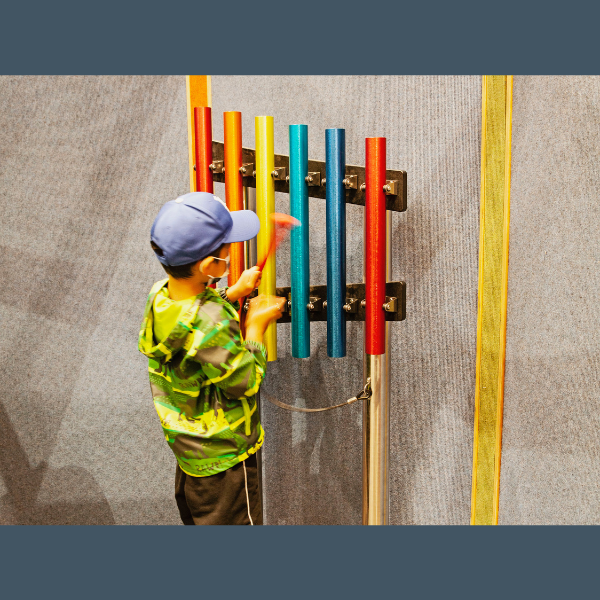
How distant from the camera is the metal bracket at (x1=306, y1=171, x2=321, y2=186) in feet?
4.77

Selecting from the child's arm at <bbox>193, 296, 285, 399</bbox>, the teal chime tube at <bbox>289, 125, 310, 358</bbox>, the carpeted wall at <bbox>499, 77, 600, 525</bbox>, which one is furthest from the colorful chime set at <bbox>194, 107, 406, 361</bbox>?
the carpeted wall at <bbox>499, 77, 600, 525</bbox>

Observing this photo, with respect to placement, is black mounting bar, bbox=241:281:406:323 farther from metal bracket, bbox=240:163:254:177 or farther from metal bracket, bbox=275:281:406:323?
metal bracket, bbox=240:163:254:177

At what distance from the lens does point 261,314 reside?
144cm

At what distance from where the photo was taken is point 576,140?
5.06 feet

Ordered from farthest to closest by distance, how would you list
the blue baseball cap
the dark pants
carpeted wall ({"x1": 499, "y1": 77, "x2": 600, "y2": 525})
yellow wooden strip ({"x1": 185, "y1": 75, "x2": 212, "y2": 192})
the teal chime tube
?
1. yellow wooden strip ({"x1": 185, "y1": 75, "x2": 212, "y2": 192})
2. carpeted wall ({"x1": 499, "y1": 77, "x2": 600, "y2": 525})
3. the teal chime tube
4. the dark pants
5. the blue baseball cap

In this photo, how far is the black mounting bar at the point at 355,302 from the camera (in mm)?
1439

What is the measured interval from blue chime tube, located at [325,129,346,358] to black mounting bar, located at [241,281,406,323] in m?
0.03

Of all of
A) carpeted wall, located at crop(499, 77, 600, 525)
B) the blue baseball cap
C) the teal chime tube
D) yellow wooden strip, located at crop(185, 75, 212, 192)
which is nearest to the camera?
the blue baseball cap

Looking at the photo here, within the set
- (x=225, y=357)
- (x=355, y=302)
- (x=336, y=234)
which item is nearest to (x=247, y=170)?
(x=336, y=234)

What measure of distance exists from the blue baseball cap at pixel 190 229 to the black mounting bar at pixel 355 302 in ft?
1.11

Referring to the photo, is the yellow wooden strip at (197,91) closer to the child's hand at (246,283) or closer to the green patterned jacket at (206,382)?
the child's hand at (246,283)

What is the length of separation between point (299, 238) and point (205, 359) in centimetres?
38

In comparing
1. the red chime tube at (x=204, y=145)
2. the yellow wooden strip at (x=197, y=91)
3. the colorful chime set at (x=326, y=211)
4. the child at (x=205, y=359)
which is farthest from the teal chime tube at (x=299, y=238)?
the yellow wooden strip at (x=197, y=91)

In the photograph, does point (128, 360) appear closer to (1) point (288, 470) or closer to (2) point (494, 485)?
(1) point (288, 470)
